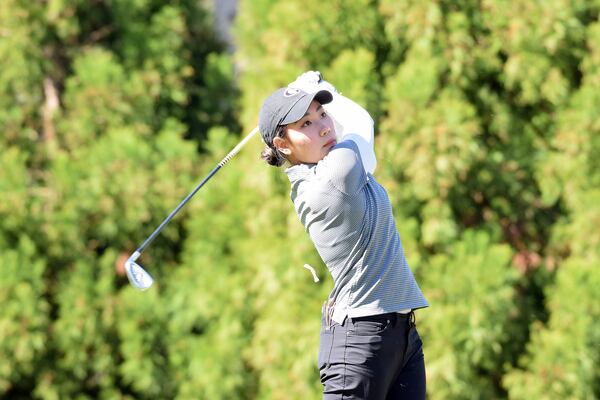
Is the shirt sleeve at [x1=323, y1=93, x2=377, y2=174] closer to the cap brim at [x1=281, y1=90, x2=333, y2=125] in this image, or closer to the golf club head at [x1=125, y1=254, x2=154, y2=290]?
the cap brim at [x1=281, y1=90, x2=333, y2=125]

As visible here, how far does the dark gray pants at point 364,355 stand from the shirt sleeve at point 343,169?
36 cm

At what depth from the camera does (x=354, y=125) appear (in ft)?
8.80

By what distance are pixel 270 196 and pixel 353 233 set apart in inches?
94.8

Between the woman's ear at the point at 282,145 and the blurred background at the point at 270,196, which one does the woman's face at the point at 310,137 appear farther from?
the blurred background at the point at 270,196

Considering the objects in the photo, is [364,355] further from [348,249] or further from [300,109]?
[300,109]

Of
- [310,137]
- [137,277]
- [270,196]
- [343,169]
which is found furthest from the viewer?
[270,196]

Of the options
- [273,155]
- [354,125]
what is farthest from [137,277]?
[354,125]

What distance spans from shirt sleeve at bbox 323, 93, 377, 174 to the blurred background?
1829mm

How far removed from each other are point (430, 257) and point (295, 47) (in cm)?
127

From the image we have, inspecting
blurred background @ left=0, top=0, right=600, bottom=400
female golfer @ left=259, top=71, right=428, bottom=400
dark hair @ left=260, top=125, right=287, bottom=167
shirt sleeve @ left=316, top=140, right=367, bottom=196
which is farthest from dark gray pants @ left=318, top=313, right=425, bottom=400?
blurred background @ left=0, top=0, right=600, bottom=400

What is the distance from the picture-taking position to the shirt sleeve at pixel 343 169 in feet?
7.86

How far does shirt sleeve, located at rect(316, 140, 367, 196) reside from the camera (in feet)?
7.86

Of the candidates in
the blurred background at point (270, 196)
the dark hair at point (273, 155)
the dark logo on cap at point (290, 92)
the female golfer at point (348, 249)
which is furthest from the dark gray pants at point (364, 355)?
the blurred background at point (270, 196)

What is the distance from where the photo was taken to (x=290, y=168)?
8.34 ft
